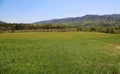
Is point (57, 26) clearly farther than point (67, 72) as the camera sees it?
Yes

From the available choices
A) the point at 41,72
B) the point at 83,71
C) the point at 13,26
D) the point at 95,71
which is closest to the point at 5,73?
the point at 41,72

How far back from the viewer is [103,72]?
570 inches

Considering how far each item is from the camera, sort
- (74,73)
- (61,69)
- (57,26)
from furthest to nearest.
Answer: (57,26) → (61,69) → (74,73)

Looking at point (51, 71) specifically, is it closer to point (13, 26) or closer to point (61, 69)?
point (61, 69)

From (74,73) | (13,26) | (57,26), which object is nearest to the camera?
(74,73)

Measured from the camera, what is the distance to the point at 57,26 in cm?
14862

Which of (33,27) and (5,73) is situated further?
(33,27)

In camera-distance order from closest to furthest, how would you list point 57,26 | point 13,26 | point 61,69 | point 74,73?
point 74,73 → point 61,69 → point 13,26 → point 57,26

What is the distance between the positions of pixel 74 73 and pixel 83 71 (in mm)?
1075

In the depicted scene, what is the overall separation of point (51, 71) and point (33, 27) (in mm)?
129998

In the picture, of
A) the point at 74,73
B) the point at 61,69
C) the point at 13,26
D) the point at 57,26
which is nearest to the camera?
the point at 74,73

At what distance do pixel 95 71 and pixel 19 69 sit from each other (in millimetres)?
6513

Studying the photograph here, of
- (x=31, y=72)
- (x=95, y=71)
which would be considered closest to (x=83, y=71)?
(x=95, y=71)

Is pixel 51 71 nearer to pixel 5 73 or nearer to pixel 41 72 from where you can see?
pixel 41 72
